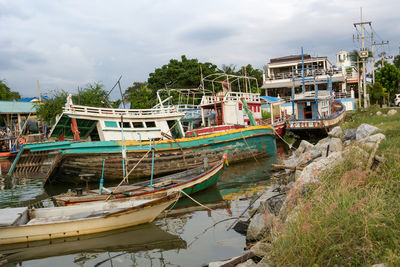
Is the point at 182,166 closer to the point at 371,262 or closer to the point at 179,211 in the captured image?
the point at 179,211

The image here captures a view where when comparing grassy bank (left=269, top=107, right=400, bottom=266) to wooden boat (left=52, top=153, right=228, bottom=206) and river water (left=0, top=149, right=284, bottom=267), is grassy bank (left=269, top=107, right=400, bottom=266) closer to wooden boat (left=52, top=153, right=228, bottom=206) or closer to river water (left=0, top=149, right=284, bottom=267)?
river water (left=0, top=149, right=284, bottom=267)

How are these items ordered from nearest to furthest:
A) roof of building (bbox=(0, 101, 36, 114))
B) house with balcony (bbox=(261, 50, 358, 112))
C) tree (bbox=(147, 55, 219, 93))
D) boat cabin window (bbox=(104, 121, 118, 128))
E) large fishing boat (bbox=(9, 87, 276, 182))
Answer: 1. large fishing boat (bbox=(9, 87, 276, 182))
2. boat cabin window (bbox=(104, 121, 118, 128))
3. roof of building (bbox=(0, 101, 36, 114))
4. tree (bbox=(147, 55, 219, 93))
5. house with balcony (bbox=(261, 50, 358, 112))

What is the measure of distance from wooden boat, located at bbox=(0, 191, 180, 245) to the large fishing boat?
478cm

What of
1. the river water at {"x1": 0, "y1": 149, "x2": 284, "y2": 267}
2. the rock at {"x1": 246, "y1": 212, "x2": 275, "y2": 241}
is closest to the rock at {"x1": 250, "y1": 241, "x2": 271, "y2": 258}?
the rock at {"x1": 246, "y1": 212, "x2": 275, "y2": 241}

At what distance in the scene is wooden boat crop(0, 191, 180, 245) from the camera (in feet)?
28.3

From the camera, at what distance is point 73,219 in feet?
29.1

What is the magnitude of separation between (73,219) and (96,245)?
967 millimetres

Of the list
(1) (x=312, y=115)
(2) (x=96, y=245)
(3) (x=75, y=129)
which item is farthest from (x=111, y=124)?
(1) (x=312, y=115)

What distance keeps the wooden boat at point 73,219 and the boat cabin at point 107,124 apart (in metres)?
6.73

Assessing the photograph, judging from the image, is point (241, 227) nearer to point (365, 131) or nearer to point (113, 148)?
point (365, 131)

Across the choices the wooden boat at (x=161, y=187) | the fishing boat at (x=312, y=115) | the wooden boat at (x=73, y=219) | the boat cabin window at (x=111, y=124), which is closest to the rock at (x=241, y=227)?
the wooden boat at (x=73, y=219)

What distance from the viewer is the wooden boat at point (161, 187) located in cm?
1035

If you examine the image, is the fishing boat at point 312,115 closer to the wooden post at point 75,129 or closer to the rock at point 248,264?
the wooden post at point 75,129

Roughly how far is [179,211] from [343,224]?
7299 mm
